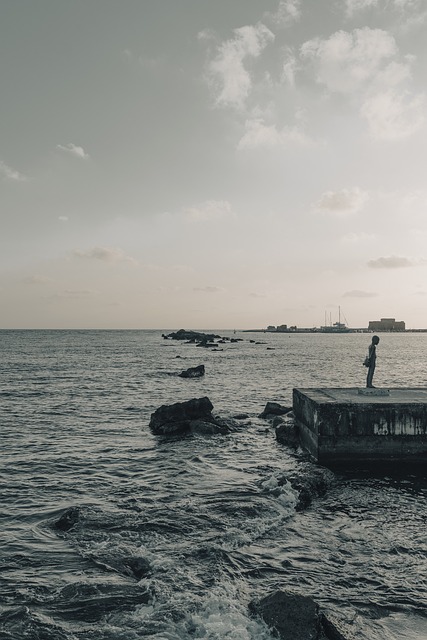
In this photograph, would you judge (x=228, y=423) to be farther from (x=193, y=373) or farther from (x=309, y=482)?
(x=193, y=373)

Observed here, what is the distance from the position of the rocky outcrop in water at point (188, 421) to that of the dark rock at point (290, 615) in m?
13.1

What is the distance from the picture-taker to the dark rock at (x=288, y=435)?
17375mm

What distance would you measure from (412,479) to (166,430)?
10.2 meters

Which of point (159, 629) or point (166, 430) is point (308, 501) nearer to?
point (159, 629)

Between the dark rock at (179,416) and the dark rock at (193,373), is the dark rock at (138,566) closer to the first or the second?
the dark rock at (179,416)

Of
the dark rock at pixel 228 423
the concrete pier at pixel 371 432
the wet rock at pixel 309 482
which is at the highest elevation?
the concrete pier at pixel 371 432

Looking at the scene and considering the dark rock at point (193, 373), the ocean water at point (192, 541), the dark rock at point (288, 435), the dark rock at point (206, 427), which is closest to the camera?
the ocean water at point (192, 541)

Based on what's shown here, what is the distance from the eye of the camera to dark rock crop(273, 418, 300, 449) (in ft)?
57.0

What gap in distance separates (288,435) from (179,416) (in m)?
5.42

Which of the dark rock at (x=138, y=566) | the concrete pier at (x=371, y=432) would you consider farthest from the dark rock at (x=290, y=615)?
the concrete pier at (x=371, y=432)

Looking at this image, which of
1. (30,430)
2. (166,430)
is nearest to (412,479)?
(166,430)

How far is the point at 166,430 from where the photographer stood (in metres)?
19.8

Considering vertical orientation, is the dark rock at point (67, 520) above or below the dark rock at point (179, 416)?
below

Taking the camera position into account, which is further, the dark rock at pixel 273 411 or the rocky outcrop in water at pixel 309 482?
the dark rock at pixel 273 411
